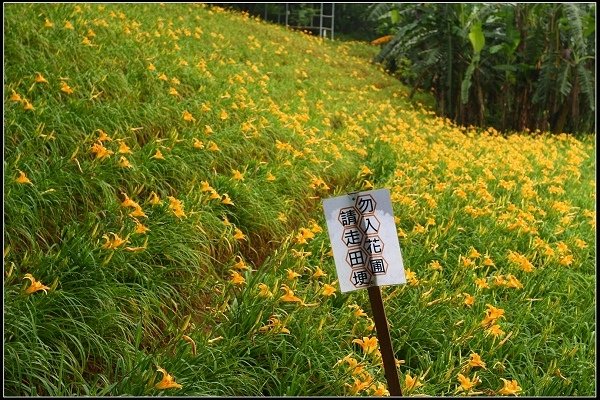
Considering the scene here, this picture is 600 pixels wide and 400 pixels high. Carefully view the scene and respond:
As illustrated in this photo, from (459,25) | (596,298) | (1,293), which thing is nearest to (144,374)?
(1,293)

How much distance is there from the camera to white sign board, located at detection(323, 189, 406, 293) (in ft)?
7.56

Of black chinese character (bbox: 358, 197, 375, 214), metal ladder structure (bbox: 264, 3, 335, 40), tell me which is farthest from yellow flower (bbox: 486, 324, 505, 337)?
metal ladder structure (bbox: 264, 3, 335, 40)

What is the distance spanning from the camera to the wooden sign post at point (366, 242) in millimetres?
2303

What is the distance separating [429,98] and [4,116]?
1047 centimetres

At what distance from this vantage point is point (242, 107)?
554 cm

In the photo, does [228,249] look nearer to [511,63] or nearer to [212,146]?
[212,146]

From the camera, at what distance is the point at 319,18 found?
2077cm

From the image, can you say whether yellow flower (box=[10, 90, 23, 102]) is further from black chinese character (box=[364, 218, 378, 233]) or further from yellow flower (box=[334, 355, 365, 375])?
yellow flower (box=[334, 355, 365, 375])

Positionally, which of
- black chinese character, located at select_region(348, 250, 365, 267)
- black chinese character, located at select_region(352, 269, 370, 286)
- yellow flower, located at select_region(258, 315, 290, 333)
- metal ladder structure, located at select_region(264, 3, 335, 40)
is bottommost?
yellow flower, located at select_region(258, 315, 290, 333)

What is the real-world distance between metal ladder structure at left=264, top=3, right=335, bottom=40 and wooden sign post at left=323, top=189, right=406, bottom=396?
59.3ft

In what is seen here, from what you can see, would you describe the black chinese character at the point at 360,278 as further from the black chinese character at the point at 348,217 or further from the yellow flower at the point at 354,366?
the yellow flower at the point at 354,366

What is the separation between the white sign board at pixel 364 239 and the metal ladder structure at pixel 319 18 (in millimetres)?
18081

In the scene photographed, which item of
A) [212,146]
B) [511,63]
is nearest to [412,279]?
[212,146]

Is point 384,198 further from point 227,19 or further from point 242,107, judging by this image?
point 227,19
